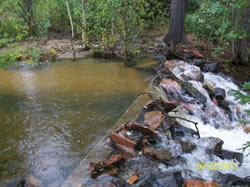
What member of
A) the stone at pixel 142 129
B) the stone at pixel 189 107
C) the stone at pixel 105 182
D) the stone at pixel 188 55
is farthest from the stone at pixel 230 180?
Answer: the stone at pixel 188 55

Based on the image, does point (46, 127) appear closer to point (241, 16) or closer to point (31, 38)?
point (241, 16)

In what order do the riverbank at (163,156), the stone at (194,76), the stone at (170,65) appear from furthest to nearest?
the stone at (170,65)
the stone at (194,76)
the riverbank at (163,156)

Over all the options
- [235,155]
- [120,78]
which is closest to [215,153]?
[235,155]

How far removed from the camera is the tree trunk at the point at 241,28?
7285 mm

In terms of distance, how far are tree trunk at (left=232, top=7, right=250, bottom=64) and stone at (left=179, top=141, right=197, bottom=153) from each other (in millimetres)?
4805

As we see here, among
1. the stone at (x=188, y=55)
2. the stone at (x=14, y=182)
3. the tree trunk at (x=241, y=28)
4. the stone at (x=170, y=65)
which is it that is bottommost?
the stone at (x=14, y=182)

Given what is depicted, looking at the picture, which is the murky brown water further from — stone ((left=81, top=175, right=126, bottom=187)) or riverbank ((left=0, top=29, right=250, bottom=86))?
riverbank ((left=0, top=29, right=250, bottom=86))

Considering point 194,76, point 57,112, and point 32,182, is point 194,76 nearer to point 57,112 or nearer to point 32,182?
point 57,112

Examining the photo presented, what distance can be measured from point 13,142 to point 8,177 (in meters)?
0.94

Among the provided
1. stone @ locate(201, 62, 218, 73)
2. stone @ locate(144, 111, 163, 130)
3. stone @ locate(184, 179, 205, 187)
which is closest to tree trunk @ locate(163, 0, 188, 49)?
stone @ locate(201, 62, 218, 73)

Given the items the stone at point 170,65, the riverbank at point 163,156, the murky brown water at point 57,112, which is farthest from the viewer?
the stone at point 170,65

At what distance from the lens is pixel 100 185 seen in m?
2.72

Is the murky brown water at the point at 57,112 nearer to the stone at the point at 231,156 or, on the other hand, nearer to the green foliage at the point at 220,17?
the stone at the point at 231,156

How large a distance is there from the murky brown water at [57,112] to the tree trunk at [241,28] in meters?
3.14
